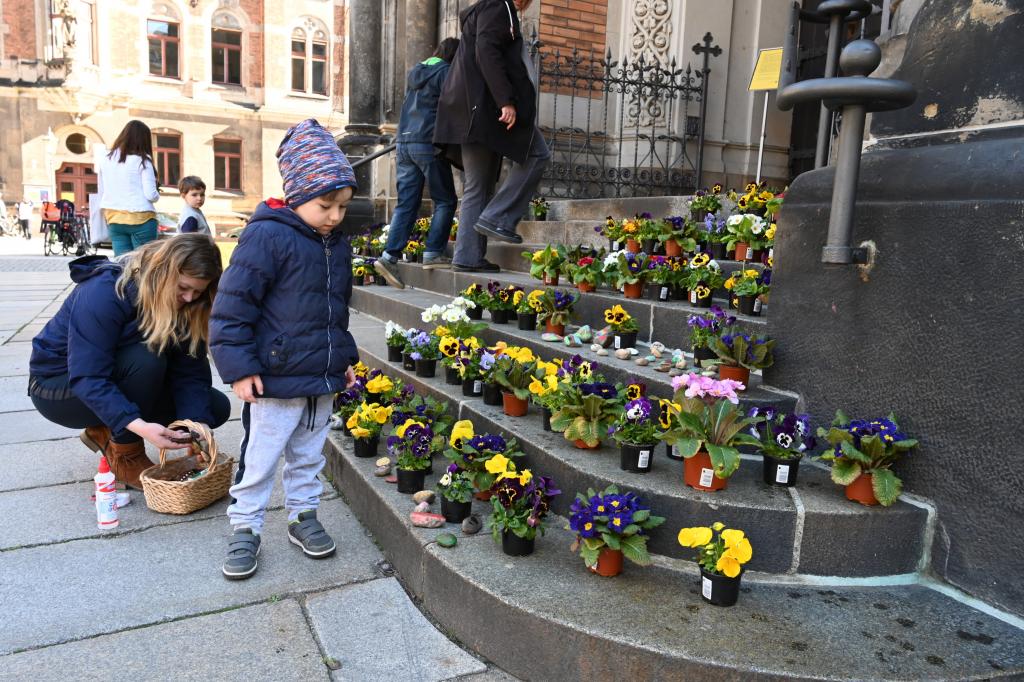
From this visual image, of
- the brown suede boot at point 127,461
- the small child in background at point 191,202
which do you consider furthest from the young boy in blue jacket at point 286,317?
the small child in background at point 191,202

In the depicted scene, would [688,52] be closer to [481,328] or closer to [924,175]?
[481,328]

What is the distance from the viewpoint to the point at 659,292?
4.31 meters

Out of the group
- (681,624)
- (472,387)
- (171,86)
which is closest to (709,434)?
(681,624)

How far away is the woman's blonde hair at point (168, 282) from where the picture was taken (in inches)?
128

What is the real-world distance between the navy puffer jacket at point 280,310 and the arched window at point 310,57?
33.9 m

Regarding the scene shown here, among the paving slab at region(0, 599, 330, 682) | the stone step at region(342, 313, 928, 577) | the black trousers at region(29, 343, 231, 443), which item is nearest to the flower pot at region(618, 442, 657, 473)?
the stone step at region(342, 313, 928, 577)

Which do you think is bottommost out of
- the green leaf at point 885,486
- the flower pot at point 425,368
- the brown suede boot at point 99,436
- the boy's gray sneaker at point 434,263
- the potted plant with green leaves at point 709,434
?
the brown suede boot at point 99,436

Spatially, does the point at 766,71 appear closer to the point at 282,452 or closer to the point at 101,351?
the point at 282,452

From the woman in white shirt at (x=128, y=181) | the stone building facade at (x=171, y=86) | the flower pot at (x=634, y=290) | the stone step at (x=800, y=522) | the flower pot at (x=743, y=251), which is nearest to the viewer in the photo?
the stone step at (x=800, y=522)

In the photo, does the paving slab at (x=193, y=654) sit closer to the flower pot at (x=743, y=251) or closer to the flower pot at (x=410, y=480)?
the flower pot at (x=410, y=480)

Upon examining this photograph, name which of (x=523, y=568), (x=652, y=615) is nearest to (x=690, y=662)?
(x=652, y=615)

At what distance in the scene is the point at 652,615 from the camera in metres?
2.21

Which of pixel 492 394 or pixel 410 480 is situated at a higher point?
pixel 492 394

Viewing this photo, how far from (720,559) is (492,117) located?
4.19m
